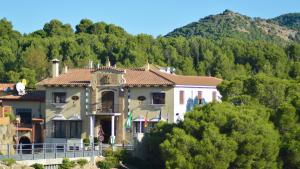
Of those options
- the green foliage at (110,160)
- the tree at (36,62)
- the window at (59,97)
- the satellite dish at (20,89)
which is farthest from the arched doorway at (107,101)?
the tree at (36,62)

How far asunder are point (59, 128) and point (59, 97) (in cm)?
266

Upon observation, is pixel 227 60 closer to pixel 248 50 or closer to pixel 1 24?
pixel 248 50

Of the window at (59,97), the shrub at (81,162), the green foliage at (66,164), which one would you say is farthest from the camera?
the window at (59,97)

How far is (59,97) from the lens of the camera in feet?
195

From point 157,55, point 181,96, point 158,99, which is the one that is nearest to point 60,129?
point 158,99

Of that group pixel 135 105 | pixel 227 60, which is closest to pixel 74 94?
pixel 135 105

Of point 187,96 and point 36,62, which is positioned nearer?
point 187,96

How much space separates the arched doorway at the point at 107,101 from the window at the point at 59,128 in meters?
3.71

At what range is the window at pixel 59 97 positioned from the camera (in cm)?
5934

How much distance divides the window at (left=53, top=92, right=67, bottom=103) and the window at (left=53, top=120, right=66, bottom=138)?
1.72m

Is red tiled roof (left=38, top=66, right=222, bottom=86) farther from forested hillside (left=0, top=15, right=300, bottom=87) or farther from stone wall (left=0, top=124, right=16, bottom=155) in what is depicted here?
forested hillside (left=0, top=15, right=300, bottom=87)

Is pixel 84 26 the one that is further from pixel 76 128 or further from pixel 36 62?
pixel 76 128

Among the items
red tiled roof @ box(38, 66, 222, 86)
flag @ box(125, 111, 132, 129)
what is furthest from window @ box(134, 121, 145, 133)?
red tiled roof @ box(38, 66, 222, 86)

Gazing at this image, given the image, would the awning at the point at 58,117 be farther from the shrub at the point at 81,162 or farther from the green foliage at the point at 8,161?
the green foliage at the point at 8,161
